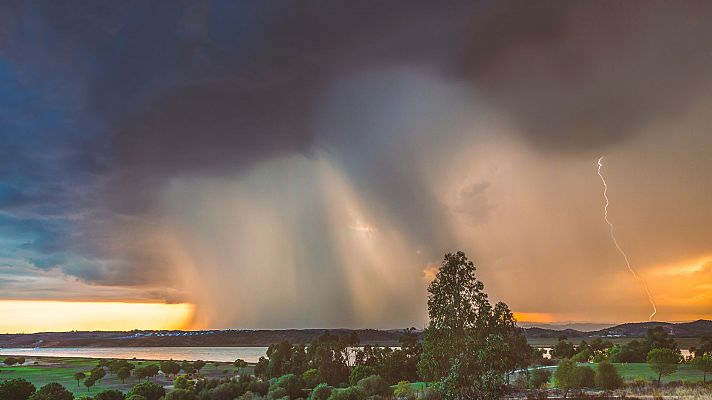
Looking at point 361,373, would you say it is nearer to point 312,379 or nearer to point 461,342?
point 312,379

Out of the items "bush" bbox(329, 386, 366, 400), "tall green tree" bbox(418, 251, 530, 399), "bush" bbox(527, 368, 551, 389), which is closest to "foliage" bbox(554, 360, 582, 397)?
"bush" bbox(527, 368, 551, 389)

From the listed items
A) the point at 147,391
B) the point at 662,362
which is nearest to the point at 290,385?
the point at 147,391

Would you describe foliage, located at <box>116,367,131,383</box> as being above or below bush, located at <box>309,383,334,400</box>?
below

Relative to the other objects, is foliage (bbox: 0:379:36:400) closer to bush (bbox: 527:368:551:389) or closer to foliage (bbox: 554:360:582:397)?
bush (bbox: 527:368:551:389)

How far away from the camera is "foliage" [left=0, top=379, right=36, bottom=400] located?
68.5 m

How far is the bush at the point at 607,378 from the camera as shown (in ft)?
168

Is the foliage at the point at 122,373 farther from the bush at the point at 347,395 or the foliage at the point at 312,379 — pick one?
the bush at the point at 347,395

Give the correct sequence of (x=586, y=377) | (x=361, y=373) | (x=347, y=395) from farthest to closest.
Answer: (x=361, y=373)
(x=586, y=377)
(x=347, y=395)

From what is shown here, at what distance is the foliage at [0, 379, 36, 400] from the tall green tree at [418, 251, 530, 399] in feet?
218

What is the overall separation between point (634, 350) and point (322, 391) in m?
71.0

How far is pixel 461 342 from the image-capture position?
28.3 m

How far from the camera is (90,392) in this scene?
324 ft

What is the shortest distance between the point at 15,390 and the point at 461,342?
70.2 metres

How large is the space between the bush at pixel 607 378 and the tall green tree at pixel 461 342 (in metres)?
29.5
